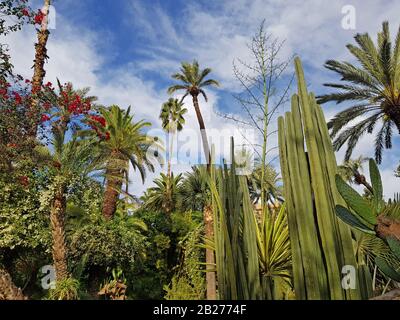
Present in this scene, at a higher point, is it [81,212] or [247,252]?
[81,212]

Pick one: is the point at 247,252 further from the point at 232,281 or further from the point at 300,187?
the point at 300,187

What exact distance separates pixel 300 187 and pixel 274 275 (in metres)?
1.02

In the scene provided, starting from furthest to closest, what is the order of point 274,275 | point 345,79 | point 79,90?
point 79,90 < point 345,79 < point 274,275

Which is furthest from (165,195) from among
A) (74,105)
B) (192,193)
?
(74,105)

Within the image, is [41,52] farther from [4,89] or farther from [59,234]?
Answer: [59,234]

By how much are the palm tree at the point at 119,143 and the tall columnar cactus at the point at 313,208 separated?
36.6 ft

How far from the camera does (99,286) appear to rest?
14344 mm

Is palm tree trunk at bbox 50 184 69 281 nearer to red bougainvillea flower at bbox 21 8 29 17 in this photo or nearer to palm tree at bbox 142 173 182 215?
red bougainvillea flower at bbox 21 8 29 17

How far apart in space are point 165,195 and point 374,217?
24.5 m

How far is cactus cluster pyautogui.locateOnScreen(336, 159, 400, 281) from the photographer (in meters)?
0.91

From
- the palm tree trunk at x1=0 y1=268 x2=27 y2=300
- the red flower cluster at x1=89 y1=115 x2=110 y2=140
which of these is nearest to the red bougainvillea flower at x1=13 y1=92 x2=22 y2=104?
the palm tree trunk at x1=0 y1=268 x2=27 y2=300
